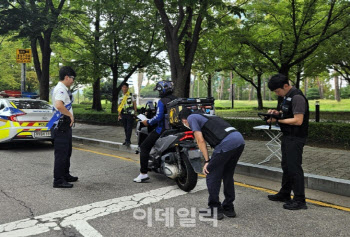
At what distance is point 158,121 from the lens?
514 centimetres

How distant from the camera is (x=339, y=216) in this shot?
12.6ft

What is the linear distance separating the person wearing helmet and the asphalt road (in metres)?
0.34

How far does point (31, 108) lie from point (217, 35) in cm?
981

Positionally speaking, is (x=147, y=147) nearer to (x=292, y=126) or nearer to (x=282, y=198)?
(x=282, y=198)

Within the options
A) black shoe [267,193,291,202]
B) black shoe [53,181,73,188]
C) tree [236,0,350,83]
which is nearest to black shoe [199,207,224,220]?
black shoe [267,193,291,202]

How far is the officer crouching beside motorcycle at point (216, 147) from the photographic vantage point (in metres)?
3.60

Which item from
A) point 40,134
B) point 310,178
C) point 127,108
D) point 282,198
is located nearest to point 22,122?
point 40,134

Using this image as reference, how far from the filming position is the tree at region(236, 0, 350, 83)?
12.5 meters

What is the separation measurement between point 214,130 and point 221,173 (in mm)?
540

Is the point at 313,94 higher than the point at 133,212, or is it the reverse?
the point at 313,94

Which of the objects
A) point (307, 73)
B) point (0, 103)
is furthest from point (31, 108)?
point (307, 73)

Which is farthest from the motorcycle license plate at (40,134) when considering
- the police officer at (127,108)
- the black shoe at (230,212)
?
Result: the black shoe at (230,212)

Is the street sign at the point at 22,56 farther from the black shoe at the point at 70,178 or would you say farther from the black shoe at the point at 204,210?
the black shoe at the point at 204,210

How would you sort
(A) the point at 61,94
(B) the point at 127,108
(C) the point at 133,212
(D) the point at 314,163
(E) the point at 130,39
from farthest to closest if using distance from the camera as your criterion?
(E) the point at 130,39
(B) the point at 127,108
(D) the point at 314,163
(A) the point at 61,94
(C) the point at 133,212
